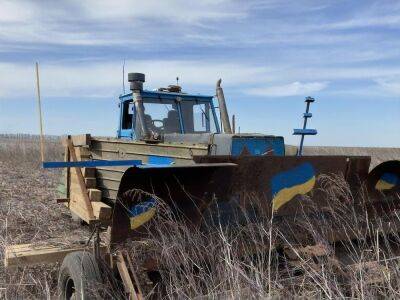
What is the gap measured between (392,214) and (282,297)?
2.29m

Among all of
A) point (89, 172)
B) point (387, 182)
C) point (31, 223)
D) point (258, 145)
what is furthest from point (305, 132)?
point (31, 223)

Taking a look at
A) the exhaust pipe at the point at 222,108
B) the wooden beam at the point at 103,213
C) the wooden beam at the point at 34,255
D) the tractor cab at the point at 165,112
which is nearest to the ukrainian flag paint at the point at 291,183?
the wooden beam at the point at 103,213

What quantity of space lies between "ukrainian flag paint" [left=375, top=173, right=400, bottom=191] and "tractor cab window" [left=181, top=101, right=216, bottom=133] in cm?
270

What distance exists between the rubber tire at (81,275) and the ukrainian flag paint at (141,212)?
45 centimetres

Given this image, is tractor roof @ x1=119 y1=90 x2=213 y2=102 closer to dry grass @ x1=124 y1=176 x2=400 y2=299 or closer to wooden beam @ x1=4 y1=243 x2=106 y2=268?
wooden beam @ x1=4 y1=243 x2=106 y2=268

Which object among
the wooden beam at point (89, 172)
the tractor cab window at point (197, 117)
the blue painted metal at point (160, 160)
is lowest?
the wooden beam at point (89, 172)

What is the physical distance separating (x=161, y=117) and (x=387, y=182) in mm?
3145

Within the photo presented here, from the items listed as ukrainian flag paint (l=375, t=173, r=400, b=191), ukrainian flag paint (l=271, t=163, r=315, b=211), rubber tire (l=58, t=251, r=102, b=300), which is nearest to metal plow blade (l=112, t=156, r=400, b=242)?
ukrainian flag paint (l=271, t=163, r=315, b=211)

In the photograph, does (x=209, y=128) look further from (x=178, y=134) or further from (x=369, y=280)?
(x=369, y=280)

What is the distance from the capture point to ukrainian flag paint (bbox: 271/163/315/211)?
4.38 metres

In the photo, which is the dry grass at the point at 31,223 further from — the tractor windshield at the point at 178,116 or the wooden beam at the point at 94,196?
the tractor windshield at the point at 178,116

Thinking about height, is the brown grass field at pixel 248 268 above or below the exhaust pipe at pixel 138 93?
below

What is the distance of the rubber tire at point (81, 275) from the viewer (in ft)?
11.8

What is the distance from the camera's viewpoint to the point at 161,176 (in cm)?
383
